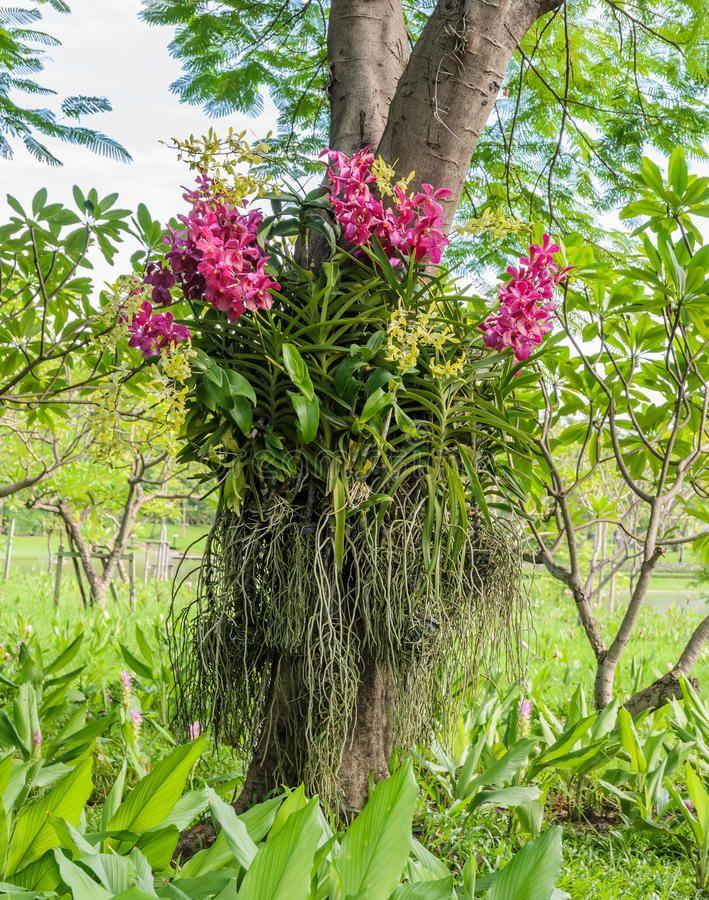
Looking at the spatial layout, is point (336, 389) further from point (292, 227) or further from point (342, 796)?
point (342, 796)

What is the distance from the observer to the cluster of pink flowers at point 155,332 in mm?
1715

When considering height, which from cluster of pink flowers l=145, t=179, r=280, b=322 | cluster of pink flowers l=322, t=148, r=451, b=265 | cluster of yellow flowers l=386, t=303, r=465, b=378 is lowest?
cluster of yellow flowers l=386, t=303, r=465, b=378

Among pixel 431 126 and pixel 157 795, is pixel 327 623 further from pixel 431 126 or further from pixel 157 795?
pixel 431 126

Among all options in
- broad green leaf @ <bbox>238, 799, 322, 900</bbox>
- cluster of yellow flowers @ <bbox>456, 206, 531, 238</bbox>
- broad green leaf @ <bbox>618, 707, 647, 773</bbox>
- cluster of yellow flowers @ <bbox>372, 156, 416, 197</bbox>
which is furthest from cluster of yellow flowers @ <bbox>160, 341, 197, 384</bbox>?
broad green leaf @ <bbox>618, 707, 647, 773</bbox>

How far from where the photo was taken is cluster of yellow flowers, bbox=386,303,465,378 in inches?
63.7

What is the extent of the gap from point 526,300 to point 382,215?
370 millimetres

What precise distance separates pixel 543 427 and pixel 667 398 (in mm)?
481

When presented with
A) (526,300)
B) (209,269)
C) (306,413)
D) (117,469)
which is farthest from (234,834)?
(117,469)

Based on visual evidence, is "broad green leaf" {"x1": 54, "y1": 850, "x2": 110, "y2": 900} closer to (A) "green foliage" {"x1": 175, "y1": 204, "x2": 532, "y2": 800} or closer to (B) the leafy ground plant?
(B) the leafy ground plant

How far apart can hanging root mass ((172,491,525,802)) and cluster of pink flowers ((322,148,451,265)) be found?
56 centimetres

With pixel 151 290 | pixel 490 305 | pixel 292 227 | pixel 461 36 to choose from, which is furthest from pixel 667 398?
pixel 151 290

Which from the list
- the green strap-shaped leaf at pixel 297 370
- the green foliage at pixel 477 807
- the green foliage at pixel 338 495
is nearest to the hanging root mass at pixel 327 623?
the green foliage at pixel 338 495

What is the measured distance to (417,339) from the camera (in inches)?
64.5

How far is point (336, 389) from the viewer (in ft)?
5.66
